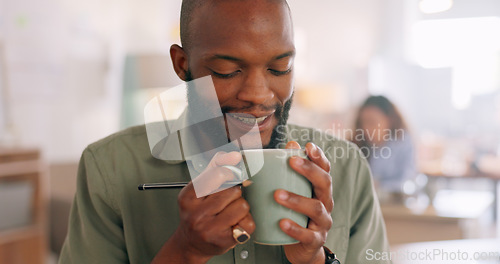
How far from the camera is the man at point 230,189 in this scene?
1.14 ft

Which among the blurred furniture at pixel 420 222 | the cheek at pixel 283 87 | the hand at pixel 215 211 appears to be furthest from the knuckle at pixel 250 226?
the blurred furniture at pixel 420 222

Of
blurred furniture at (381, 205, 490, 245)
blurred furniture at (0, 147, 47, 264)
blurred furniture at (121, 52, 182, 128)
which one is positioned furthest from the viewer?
blurred furniture at (121, 52, 182, 128)

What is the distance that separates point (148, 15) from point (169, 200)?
2.14 metres

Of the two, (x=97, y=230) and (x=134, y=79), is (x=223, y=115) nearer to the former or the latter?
(x=97, y=230)

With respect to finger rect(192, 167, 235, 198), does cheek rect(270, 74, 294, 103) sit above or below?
above

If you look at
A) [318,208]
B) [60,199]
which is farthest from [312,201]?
[60,199]

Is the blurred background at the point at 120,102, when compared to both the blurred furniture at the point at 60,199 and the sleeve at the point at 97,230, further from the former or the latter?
the sleeve at the point at 97,230

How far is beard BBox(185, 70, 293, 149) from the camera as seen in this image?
0.37 meters

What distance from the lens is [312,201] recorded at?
0.35 m

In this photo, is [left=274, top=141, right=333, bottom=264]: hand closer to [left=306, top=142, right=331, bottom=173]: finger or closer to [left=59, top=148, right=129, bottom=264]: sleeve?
[left=306, top=142, right=331, bottom=173]: finger

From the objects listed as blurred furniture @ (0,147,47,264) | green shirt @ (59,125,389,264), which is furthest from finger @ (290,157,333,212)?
blurred furniture @ (0,147,47,264)

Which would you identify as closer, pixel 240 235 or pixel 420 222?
pixel 240 235

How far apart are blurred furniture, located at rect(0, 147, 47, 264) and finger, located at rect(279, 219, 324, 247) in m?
1.59

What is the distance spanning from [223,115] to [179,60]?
8 cm
